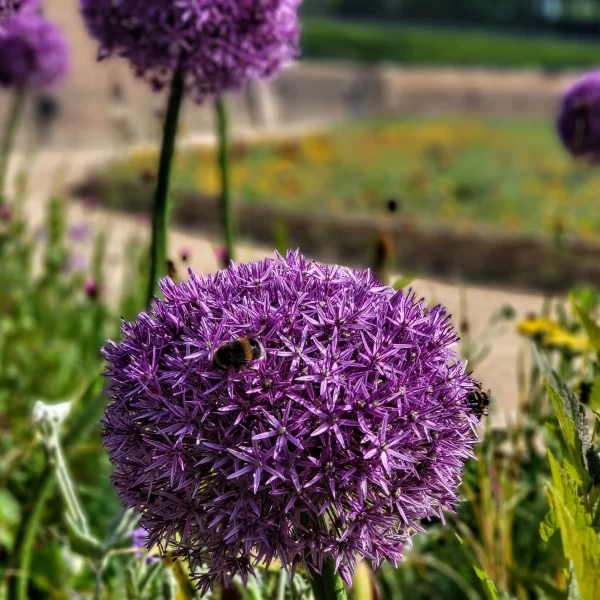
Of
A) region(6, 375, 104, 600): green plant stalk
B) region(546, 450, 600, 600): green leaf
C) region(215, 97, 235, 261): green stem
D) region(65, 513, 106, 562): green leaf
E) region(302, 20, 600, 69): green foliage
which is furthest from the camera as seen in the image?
region(302, 20, 600, 69): green foliage

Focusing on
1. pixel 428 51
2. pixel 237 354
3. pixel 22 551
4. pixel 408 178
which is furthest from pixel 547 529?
pixel 428 51

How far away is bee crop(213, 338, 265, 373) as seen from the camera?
1.10 meters

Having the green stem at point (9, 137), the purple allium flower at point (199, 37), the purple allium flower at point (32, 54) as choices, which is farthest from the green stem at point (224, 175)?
the purple allium flower at point (32, 54)

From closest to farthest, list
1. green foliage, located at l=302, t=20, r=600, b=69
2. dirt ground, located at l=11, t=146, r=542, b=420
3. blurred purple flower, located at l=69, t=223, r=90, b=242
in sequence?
1. dirt ground, located at l=11, t=146, r=542, b=420
2. blurred purple flower, located at l=69, t=223, r=90, b=242
3. green foliage, located at l=302, t=20, r=600, b=69

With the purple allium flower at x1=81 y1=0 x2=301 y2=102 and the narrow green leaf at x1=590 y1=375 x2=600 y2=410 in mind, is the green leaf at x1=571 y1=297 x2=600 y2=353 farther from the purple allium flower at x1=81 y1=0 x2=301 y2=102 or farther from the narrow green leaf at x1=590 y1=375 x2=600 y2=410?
the purple allium flower at x1=81 y1=0 x2=301 y2=102

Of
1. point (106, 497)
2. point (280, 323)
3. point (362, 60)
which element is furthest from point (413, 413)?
point (362, 60)

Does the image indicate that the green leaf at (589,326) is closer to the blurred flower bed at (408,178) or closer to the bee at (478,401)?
the bee at (478,401)

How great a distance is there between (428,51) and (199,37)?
1575 inches

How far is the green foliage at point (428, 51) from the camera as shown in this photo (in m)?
38.7

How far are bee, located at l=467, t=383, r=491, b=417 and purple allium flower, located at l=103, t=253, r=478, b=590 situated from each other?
0.14 ft

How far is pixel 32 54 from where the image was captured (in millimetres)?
3967

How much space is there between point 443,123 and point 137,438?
66.2 feet

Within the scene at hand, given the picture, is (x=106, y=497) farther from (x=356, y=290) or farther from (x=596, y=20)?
(x=596, y=20)

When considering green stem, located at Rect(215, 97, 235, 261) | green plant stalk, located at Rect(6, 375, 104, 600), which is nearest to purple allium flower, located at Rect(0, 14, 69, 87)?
green stem, located at Rect(215, 97, 235, 261)
